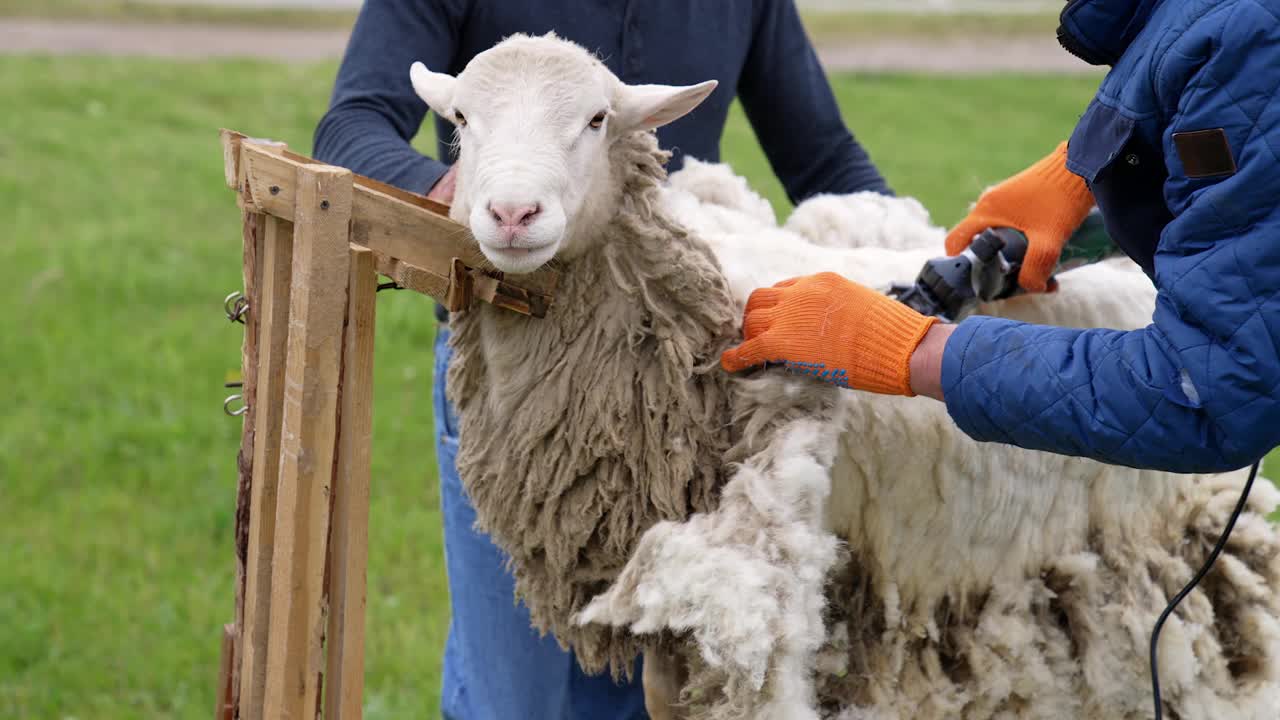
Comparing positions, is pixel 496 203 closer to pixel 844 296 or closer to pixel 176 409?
pixel 844 296

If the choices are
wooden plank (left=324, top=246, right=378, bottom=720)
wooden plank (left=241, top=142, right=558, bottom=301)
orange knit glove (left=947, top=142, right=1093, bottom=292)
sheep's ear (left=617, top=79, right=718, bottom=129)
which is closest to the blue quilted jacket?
orange knit glove (left=947, top=142, right=1093, bottom=292)

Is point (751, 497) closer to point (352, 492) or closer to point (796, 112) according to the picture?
point (352, 492)

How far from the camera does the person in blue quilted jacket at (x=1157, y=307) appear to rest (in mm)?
1359

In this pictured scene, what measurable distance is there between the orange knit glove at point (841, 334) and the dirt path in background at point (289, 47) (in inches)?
418

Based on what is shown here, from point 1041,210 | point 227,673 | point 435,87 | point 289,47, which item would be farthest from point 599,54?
point 289,47

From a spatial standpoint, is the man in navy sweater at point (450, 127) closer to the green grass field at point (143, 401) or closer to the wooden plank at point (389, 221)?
the wooden plank at point (389, 221)

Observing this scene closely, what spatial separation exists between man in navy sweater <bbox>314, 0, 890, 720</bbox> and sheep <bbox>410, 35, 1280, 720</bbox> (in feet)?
0.93

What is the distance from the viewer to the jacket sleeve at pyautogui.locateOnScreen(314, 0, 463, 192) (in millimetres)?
2234

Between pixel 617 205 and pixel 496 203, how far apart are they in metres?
0.31

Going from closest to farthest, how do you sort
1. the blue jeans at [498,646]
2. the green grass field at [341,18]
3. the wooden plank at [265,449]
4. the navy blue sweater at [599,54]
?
the wooden plank at [265,449] → the navy blue sweater at [599,54] → the blue jeans at [498,646] → the green grass field at [341,18]

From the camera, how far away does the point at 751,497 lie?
70.8 inches

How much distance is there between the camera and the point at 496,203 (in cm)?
166

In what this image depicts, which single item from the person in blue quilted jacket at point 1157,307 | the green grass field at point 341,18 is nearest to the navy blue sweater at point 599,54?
the person in blue quilted jacket at point 1157,307

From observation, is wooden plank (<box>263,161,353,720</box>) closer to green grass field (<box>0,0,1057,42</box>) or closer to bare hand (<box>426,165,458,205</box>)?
bare hand (<box>426,165,458,205</box>)
